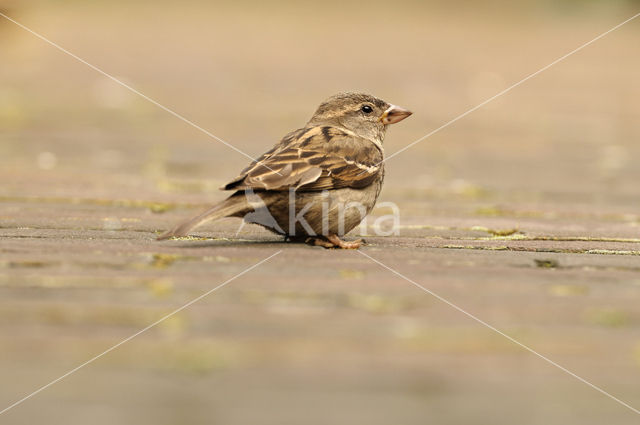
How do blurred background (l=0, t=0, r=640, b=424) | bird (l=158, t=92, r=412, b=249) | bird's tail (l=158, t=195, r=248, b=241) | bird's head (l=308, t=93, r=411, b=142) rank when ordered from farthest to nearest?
1. bird's head (l=308, t=93, r=411, b=142)
2. bird (l=158, t=92, r=412, b=249)
3. bird's tail (l=158, t=195, r=248, b=241)
4. blurred background (l=0, t=0, r=640, b=424)

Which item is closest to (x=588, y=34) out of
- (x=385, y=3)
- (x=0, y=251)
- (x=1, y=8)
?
(x=385, y=3)

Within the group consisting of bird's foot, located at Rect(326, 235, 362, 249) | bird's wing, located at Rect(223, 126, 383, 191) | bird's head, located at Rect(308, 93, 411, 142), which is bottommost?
bird's foot, located at Rect(326, 235, 362, 249)

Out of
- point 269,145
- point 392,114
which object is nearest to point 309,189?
point 392,114

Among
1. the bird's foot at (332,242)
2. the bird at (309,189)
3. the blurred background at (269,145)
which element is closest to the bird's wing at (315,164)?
the bird at (309,189)

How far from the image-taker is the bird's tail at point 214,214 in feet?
11.8

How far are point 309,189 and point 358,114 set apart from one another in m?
1.05

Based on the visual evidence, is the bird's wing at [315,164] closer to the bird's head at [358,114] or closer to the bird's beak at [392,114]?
the bird's head at [358,114]

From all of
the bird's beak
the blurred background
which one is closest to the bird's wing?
the bird's beak

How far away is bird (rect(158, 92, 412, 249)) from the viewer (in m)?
3.88

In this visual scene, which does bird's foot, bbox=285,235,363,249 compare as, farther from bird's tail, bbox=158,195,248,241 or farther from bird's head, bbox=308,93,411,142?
bird's head, bbox=308,93,411,142

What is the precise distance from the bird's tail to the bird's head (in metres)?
1.13

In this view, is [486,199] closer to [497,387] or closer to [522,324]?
[522,324]

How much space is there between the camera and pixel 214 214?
3756 mm

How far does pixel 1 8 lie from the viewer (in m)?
14.6
